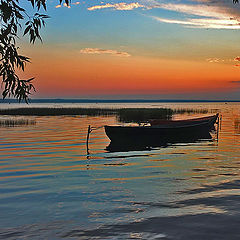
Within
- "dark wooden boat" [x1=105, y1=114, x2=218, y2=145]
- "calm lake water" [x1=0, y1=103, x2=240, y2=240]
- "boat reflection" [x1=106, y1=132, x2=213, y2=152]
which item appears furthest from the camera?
"dark wooden boat" [x1=105, y1=114, x2=218, y2=145]

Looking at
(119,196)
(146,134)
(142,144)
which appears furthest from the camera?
(146,134)

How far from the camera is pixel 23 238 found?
717 cm

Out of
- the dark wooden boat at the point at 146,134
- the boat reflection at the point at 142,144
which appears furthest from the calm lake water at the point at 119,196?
the dark wooden boat at the point at 146,134

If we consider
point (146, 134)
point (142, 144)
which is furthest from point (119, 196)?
point (146, 134)

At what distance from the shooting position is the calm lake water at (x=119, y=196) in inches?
299

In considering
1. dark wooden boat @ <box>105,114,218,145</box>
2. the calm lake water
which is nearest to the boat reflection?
dark wooden boat @ <box>105,114,218,145</box>

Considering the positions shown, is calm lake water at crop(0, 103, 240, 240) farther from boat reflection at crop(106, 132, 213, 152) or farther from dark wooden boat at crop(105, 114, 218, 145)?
dark wooden boat at crop(105, 114, 218, 145)

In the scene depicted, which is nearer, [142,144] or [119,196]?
[119,196]

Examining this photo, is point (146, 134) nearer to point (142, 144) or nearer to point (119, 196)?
point (142, 144)

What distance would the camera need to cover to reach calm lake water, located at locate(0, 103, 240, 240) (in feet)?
25.0

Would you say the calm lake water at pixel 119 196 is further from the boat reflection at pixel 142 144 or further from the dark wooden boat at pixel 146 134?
the dark wooden boat at pixel 146 134

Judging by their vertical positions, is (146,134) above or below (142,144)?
above

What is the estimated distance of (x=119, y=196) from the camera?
35.2 ft

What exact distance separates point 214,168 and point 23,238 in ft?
36.0
